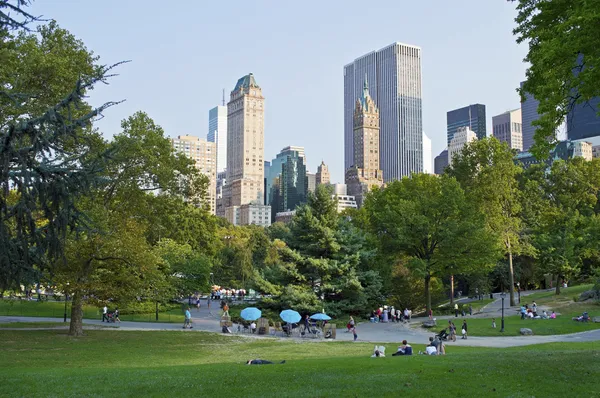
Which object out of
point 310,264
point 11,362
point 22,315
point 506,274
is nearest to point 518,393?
point 11,362

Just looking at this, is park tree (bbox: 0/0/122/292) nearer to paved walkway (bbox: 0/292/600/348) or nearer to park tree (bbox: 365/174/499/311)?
paved walkway (bbox: 0/292/600/348)

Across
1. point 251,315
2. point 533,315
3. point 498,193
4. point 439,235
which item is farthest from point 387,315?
point 498,193

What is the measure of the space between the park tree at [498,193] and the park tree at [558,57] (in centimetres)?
3544

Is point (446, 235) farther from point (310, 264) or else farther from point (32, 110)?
point (32, 110)

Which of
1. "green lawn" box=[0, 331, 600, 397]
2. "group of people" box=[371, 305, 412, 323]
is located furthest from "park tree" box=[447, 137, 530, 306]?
"green lawn" box=[0, 331, 600, 397]

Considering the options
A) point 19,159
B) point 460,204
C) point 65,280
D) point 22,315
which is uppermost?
point 460,204

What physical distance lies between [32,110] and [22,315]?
2795 cm

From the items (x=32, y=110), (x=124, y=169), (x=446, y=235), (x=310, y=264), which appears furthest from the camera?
(x=446, y=235)

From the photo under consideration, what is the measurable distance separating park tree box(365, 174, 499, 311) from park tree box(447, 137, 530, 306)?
5.44 feet

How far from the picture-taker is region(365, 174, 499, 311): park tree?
Answer: 152ft

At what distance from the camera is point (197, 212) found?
67.6m

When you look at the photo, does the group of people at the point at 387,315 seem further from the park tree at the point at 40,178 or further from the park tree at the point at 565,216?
the park tree at the point at 40,178

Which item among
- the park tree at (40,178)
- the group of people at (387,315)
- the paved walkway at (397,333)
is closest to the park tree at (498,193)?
the paved walkway at (397,333)

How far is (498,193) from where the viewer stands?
50.7 m
